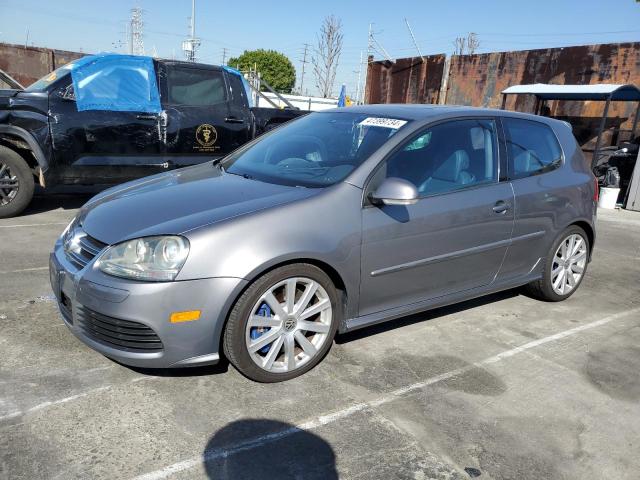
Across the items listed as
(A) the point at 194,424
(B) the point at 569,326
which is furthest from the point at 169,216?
(B) the point at 569,326

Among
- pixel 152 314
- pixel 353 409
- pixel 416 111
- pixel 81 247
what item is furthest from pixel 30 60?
pixel 353 409

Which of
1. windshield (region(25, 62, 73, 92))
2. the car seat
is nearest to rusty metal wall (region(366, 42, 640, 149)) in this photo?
the car seat

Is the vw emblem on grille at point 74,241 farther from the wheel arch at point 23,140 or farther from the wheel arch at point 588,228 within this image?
the wheel arch at point 588,228

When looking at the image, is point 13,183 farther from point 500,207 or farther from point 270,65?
point 270,65

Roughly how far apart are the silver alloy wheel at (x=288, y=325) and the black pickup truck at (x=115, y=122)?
180 inches

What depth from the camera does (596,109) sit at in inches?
508

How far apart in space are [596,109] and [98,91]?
36.8 ft

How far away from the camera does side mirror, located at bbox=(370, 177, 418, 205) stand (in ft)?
10.2

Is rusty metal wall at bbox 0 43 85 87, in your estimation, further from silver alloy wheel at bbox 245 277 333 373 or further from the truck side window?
silver alloy wheel at bbox 245 277 333 373

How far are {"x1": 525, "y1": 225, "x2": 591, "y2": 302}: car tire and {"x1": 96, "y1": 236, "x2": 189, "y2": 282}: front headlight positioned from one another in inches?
123

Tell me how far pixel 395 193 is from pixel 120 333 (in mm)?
1666

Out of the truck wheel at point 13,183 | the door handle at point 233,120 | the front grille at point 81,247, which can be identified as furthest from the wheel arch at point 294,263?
the door handle at point 233,120

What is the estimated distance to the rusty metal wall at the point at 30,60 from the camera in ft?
47.6

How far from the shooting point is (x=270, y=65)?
59.4m
